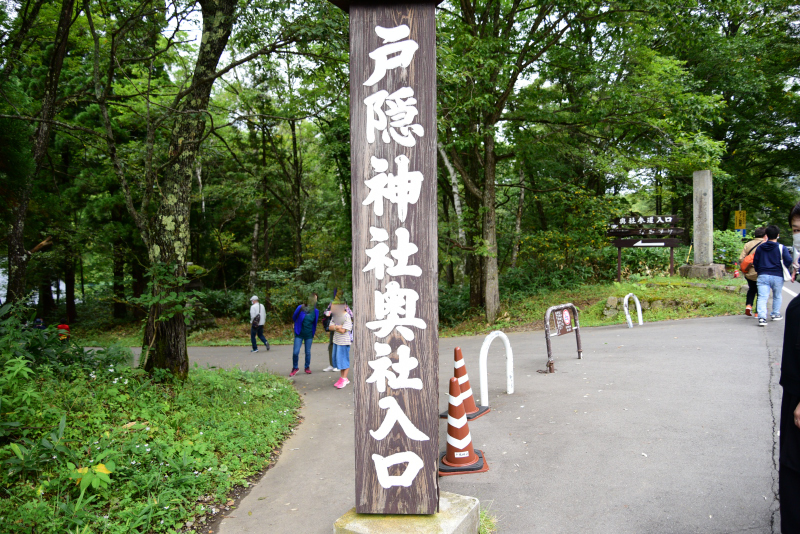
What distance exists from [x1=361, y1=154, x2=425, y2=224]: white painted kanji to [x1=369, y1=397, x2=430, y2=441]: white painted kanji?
1.31 metres

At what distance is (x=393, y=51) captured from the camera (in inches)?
131

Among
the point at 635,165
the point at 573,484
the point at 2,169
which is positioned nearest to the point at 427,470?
the point at 573,484

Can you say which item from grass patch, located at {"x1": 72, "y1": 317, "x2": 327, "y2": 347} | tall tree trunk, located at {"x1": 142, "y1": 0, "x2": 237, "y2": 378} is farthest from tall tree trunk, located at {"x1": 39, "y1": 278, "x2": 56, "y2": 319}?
tall tree trunk, located at {"x1": 142, "y1": 0, "x2": 237, "y2": 378}

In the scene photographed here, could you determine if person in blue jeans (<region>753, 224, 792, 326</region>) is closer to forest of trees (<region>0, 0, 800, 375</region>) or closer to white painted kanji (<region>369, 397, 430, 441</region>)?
forest of trees (<region>0, 0, 800, 375</region>)

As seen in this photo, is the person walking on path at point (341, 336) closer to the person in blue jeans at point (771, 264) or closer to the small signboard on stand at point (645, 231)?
the person in blue jeans at point (771, 264)

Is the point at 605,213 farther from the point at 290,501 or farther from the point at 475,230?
the point at 290,501

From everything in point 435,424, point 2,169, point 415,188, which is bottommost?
point 435,424

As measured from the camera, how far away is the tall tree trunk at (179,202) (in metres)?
7.04

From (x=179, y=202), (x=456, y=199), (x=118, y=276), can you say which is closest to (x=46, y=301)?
(x=118, y=276)

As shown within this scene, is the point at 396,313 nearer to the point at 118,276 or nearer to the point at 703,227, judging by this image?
the point at 703,227

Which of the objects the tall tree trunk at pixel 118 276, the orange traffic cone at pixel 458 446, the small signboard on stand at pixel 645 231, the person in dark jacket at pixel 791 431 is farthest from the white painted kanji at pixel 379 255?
the tall tree trunk at pixel 118 276

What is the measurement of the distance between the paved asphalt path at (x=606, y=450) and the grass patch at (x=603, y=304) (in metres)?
3.67

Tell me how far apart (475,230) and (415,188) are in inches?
551

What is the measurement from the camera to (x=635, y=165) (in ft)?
49.6
